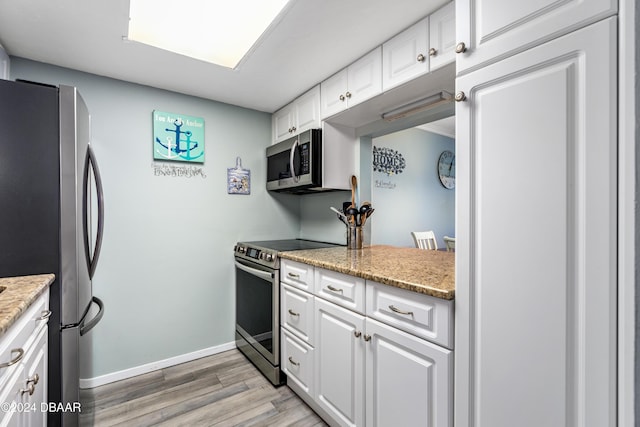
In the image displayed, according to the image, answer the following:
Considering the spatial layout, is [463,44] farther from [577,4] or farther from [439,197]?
[439,197]

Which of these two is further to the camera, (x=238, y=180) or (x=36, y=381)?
(x=238, y=180)

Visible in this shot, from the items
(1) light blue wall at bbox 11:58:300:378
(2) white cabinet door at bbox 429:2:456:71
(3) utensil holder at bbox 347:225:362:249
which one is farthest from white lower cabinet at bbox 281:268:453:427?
(2) white cabinet door at bbox 429:2:456:71

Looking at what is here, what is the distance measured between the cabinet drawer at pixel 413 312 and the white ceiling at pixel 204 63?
1.32m

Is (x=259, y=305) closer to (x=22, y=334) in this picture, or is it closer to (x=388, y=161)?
(x=22, y=334)

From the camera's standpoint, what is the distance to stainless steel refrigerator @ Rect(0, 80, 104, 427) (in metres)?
1.16

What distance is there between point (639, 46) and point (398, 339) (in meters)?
1.14

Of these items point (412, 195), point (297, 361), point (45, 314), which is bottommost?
point (297, 361)

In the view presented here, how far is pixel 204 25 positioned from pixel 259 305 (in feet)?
6.34


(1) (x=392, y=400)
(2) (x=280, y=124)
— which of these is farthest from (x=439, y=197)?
(1) (x=392, y=400)

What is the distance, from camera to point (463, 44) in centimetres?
98

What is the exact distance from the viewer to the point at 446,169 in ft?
13.6

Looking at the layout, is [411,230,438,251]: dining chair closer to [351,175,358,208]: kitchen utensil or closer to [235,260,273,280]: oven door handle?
[351,175,358,208]: kitchen utensil

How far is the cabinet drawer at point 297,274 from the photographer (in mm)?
1734

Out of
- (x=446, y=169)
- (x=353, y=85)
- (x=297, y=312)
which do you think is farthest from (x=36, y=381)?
(x=446, y=169)
